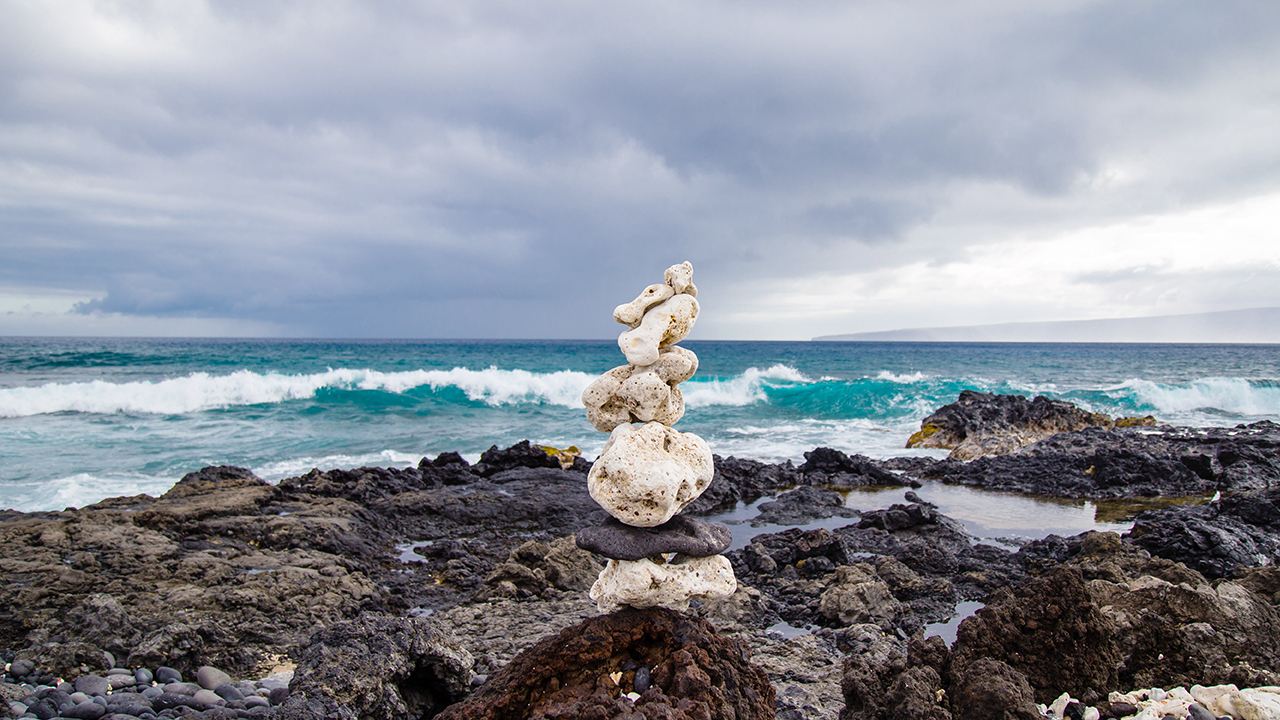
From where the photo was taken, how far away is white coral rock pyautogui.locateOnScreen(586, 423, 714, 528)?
3.64 m

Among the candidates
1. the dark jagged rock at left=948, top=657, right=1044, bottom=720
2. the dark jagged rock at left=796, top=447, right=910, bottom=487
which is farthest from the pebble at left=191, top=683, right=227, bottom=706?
the dark jagged rock at left=796, top=447, right=910, bottom=487

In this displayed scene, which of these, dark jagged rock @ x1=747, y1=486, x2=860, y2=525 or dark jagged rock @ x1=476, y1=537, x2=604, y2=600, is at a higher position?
dark jagged rock @ x1=476, y1=537, x2=604, y2=600

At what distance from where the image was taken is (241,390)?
28.6 meters

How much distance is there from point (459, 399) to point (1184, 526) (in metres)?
29.6

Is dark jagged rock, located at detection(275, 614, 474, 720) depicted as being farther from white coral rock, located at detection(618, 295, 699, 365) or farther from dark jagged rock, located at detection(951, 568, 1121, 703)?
dark jagged rock, located at detection(951, 568, 1121, 703)

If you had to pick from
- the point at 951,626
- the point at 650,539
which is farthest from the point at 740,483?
the point at 650,539

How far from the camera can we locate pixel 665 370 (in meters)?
4.30

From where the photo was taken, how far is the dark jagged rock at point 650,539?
150 inches

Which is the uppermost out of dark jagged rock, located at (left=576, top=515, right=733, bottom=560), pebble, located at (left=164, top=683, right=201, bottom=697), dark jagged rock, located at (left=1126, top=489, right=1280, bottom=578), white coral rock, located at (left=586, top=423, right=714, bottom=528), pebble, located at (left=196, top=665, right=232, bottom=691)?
white coral rock, located at (left=586, top=423, right=714, bottom=528)

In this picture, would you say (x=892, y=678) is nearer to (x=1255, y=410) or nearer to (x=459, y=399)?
(x=459, y=399)

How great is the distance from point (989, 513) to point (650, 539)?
891 cm

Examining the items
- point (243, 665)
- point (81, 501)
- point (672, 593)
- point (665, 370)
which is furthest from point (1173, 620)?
point (81, 501)

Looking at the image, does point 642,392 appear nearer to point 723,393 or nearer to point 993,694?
point 993,694

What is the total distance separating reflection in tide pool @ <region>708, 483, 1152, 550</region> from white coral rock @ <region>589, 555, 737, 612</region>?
4.91 metres
